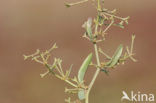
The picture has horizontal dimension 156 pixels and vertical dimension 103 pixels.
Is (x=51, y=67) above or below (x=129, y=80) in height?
above

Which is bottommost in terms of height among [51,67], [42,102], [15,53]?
[42,102]

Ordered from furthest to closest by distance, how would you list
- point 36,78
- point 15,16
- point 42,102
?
1. point 15,16
2. point 36,78
3. point 42,102

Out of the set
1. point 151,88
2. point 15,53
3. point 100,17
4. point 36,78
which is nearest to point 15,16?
point 15,53

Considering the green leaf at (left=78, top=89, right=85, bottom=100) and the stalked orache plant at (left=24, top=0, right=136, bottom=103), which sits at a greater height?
the stalked orache plant at (left=24, top=0, right=136, bottom=103)

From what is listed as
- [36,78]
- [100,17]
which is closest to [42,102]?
[36,78]

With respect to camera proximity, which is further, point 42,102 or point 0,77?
point 0,77

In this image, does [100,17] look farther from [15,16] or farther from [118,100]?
[15,16]

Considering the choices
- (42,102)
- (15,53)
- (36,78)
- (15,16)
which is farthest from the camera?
(15,16)

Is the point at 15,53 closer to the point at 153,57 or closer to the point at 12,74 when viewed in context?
the point at 12,74

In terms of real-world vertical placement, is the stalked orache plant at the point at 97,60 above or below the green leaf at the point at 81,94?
above
